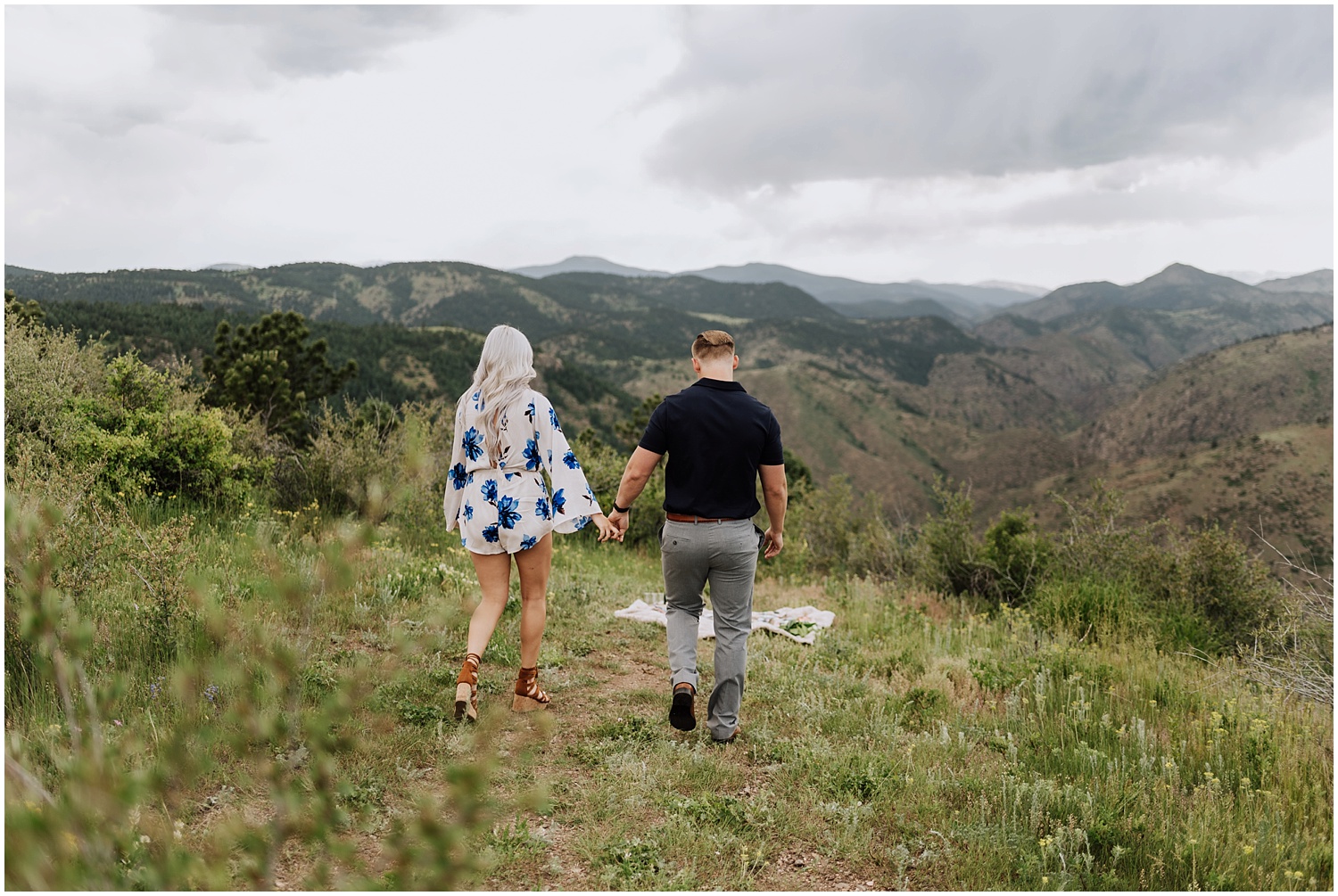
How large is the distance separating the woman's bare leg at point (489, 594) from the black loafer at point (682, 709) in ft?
3.58

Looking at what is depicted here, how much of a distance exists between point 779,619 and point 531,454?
3490 millimetres

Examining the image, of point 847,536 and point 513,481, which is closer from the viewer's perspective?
point 513,481

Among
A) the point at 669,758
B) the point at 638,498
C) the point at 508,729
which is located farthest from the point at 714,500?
the point at 638,498

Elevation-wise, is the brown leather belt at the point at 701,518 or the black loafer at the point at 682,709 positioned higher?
the brown leather belt at the point at 701,518

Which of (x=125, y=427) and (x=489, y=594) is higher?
(x=125, y=427)

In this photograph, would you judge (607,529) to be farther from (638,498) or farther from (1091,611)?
(638,498)

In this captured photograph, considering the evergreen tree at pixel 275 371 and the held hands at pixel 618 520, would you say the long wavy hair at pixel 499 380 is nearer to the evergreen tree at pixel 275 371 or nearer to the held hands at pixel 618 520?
the held hands at pixel 618 520

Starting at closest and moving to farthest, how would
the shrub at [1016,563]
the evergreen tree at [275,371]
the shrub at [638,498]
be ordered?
1. the shrub at [1016,563]
2. the shrub at [638,498]
3. the evergreen tree at [275,371]

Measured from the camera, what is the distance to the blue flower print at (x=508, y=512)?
4105 millimetres

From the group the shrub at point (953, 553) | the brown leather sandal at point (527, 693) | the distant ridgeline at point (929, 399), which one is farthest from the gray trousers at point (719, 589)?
the distant ridgeline at point (929, 399)

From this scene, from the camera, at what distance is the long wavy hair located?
410 cm

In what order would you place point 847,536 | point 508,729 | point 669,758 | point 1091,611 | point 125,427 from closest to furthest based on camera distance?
point 669,758 < point 508,729 < point 125,427 < point 1091,611 < point 847,536

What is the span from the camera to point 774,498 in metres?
4.32

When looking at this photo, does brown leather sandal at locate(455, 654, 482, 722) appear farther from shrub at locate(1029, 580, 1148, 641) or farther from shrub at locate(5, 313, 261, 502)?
shrub at locate(1029, 580, 1148, 641)
